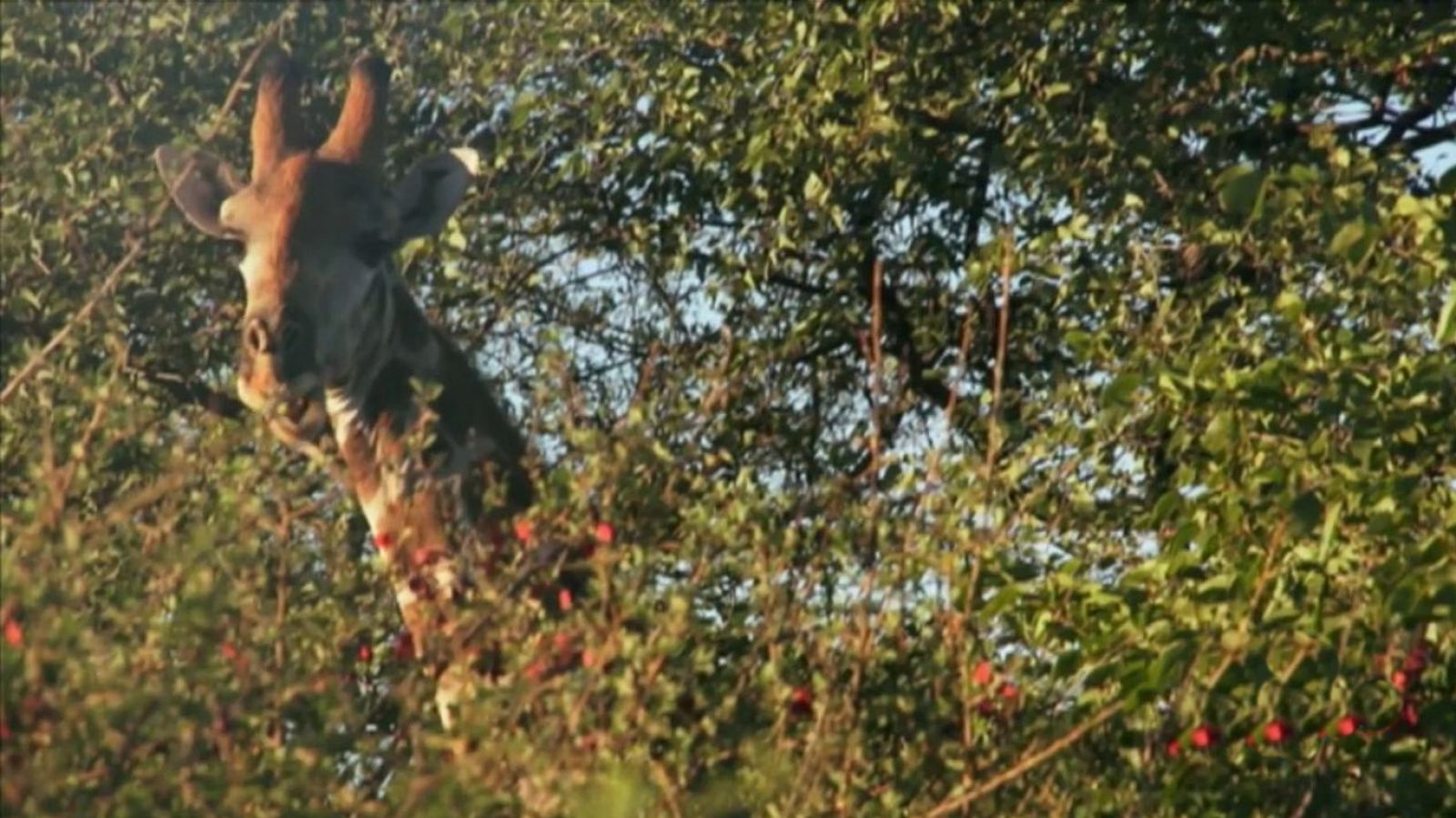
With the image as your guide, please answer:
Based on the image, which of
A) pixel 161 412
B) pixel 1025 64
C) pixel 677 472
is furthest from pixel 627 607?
pixel 1025 64

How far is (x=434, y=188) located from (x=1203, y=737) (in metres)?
3.90

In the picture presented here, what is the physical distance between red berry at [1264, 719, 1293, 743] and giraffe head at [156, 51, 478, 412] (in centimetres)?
294

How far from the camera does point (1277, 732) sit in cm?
775

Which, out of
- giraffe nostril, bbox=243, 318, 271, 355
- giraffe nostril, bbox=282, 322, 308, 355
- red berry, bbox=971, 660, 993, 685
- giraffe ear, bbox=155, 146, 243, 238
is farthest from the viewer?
giraffe ear, bbox=155, 146, 243, 238

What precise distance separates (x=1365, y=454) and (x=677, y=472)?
2282mm

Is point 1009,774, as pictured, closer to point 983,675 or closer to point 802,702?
point 983,675

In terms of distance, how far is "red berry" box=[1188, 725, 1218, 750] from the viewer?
7.66 metres

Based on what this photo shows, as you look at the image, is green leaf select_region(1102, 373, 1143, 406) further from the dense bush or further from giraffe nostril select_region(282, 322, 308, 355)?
giraffe nostril select_region(282, 322, 308, 355)

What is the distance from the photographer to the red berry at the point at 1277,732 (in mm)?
7738

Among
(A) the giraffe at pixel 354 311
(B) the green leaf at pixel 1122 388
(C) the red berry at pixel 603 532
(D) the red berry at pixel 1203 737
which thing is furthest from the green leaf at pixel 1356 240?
(C) the red berry at pixel 603 532

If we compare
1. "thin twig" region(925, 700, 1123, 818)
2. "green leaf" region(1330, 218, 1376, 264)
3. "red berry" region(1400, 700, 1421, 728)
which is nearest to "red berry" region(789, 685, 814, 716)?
"thin twig" region(925, 700, 1123, 818)

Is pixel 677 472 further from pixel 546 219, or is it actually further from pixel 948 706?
pixel 546 219

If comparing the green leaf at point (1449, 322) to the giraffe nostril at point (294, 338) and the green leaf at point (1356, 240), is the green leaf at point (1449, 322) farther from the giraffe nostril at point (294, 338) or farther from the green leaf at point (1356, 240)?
the giraffe nostril at point (294, 338)

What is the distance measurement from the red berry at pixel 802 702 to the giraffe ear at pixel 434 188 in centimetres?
385
